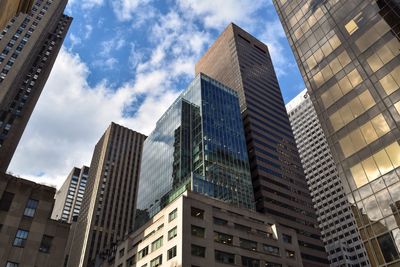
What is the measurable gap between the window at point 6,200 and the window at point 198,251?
102ft

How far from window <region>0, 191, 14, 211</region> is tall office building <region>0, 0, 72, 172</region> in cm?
5691

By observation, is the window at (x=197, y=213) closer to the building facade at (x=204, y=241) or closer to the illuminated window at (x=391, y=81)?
the building facade at (x=204, y=241)

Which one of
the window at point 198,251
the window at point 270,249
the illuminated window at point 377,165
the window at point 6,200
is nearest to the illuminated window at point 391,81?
the illuminated window at point 377,165

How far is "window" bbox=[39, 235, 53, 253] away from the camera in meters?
35.1

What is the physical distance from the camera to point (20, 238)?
3434 centimetres

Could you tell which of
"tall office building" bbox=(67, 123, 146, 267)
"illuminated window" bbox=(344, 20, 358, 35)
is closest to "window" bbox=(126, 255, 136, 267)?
"illuminated window" bbox=(344, 20, 358, 35)

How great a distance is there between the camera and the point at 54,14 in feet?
440

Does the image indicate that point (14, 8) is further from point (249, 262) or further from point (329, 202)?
point (329, 202)

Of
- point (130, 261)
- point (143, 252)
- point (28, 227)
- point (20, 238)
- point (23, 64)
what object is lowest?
point (20, 238)

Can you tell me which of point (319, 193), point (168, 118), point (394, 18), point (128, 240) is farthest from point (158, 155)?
point (319, 193)

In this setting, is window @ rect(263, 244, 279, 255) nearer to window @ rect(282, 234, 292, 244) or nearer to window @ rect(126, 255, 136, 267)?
window @ rect(282, 234, 292, 244)

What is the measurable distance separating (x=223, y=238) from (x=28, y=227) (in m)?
37.0

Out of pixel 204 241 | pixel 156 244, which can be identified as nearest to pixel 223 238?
pixel 204 241

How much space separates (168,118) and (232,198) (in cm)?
4013
